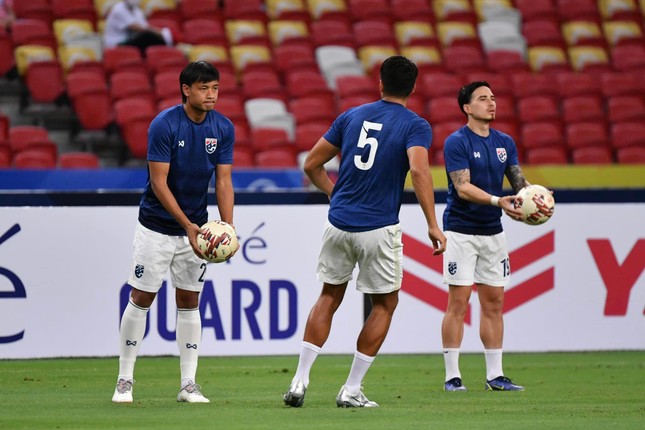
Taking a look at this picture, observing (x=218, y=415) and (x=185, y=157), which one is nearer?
(x=218, y=415)

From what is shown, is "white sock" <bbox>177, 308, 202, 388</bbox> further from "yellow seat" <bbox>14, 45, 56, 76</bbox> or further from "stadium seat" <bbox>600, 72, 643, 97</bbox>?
"stadium seat" <bbox>600, 72, 643, 97</bbox>

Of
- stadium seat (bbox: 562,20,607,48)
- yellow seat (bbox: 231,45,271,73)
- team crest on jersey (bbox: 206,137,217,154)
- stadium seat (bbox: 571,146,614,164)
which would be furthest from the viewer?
stadium seat (bbox: 562,20,607,48)

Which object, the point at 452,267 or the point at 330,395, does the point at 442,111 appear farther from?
the point at 330,395

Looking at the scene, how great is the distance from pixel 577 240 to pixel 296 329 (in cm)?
282

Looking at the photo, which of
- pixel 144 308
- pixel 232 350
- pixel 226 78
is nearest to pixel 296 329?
pixel 232 350

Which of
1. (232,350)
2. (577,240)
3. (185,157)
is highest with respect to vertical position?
(185,157)

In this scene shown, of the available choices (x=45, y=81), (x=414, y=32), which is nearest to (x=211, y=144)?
(x=45, y=81)

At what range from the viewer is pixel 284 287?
11.5m

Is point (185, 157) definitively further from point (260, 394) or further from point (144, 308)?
point (260, 394)

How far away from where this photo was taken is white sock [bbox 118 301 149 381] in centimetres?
793

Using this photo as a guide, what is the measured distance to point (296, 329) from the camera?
11.4 metres

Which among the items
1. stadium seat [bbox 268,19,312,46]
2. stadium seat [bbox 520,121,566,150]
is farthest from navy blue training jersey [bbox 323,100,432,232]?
stadium seat [bbox 268,19,312,46]

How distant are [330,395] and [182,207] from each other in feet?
5.79

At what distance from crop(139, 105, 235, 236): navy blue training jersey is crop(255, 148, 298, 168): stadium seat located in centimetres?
732
